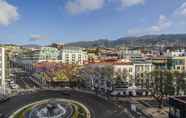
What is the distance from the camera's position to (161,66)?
351 feet

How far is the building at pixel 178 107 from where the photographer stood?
38.5 m

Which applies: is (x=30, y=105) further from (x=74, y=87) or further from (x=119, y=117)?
(x=74, y=87)

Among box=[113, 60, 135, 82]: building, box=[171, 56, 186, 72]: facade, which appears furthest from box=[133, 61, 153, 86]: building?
box=[171, 56, 186, 72]: facade

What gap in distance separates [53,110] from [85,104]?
893 centimetres

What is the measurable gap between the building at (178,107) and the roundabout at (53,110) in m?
20.8

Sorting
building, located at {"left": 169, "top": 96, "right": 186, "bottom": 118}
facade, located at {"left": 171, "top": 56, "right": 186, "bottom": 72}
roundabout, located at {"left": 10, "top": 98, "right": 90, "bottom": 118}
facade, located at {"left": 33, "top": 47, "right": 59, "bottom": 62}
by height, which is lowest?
roundabout, located at {"left": 10, "top": 98, "right": 90, "bottom": 118}

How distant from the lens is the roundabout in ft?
197

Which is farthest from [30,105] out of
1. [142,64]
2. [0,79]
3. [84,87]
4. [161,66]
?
[161,66]

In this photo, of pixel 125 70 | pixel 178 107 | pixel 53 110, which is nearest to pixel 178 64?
pixel 125 70

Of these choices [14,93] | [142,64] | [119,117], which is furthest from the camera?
[142,64]

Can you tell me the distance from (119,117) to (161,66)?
5333 cm

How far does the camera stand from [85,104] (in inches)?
2776

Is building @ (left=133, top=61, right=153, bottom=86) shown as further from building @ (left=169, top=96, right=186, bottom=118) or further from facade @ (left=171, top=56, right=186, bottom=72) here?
building @ (left=169, top=96, right=186, bottom=118)

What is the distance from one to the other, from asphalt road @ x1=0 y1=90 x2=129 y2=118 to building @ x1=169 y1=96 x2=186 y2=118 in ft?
58.2
